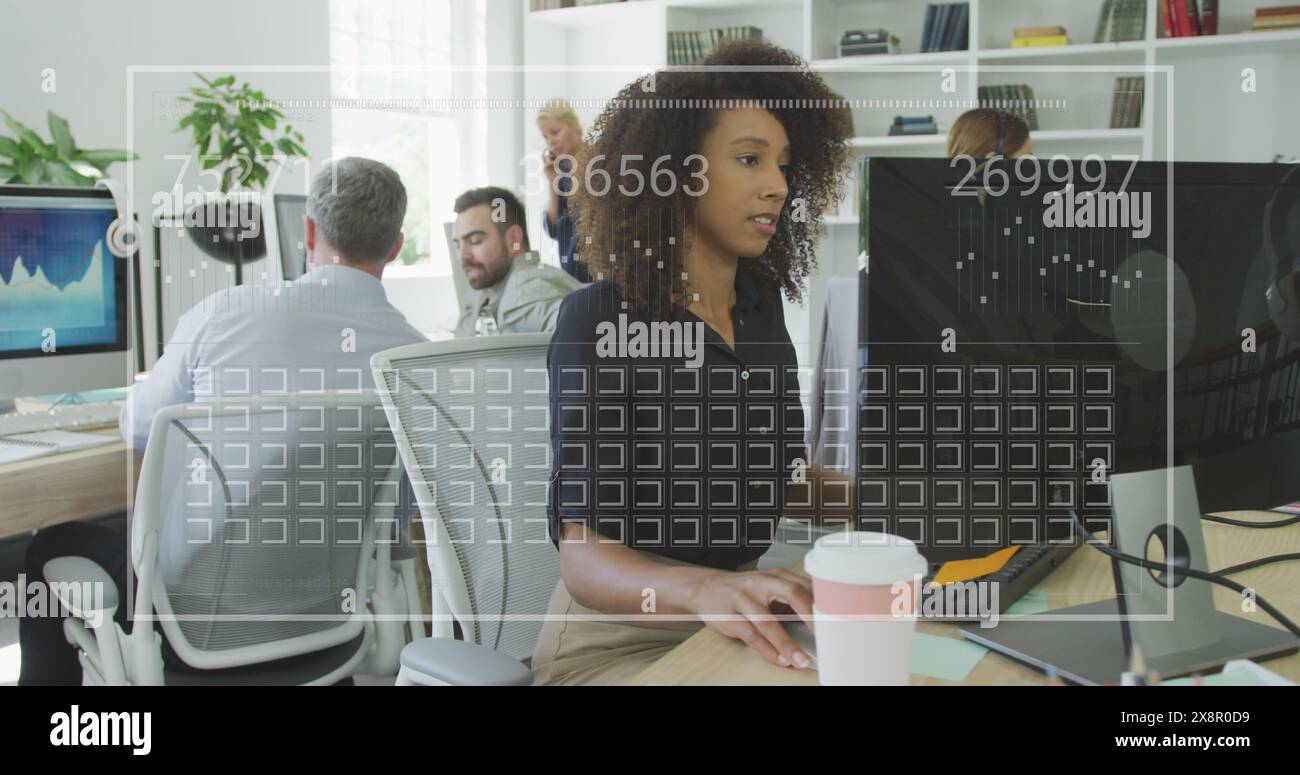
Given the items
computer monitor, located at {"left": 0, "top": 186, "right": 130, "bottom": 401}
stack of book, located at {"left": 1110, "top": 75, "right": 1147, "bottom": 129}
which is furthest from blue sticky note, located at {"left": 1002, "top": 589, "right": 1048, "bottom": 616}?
stack of book, located at {"left": 1110, "top": 75, "right": 1147, "bottom": 129}

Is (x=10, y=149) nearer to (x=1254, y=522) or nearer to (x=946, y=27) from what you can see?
(x=1254, y=522)

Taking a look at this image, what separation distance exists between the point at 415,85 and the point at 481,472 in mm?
3450

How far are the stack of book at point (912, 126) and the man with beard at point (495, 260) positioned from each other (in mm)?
1821

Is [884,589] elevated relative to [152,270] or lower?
lower

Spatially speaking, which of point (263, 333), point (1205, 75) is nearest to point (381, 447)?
point (263, 333)

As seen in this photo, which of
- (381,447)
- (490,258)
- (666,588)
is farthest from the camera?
(490,258)

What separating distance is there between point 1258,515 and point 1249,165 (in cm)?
57

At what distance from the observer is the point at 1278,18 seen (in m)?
3.45

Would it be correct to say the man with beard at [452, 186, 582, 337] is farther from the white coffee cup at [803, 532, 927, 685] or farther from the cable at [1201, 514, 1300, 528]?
the white coffee cup at [803, 532, 927, 685]

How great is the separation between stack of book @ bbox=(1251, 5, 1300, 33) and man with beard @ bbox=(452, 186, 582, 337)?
106 inches

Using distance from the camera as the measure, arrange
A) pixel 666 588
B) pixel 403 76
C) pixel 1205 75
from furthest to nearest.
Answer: pixel 403 76 < pixel 1205 75 < pixel 666 588

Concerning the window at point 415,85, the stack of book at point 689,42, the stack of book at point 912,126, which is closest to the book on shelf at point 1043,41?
the stack of book at point 912,126
